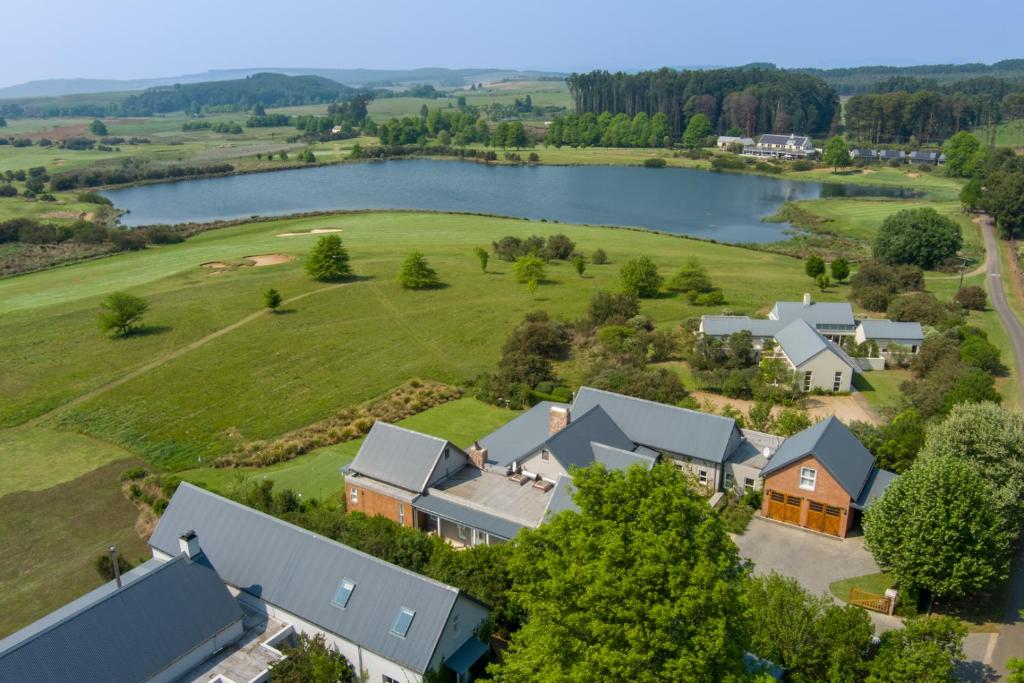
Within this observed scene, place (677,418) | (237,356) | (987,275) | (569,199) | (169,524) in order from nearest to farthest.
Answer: (169,524) < (677,418) < (237,356) < (987,275) < (569,199)

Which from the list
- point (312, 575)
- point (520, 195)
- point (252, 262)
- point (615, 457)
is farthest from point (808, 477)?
point (520, 195)

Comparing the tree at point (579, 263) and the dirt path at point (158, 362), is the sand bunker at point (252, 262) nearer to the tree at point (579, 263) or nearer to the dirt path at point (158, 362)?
the dirt path at point (158, 362)

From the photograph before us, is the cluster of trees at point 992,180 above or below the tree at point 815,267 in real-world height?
above

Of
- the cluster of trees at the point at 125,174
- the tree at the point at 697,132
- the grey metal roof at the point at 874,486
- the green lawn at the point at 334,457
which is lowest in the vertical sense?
the green lawn at the point at 334,457

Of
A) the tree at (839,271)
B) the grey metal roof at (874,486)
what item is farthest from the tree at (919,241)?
the grey metal roof at (874,486)

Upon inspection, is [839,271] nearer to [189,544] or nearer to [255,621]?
[255,621]

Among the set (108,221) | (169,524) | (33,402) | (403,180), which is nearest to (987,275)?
(169,524)

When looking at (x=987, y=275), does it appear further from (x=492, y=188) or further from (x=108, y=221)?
(x=108, y=221)
